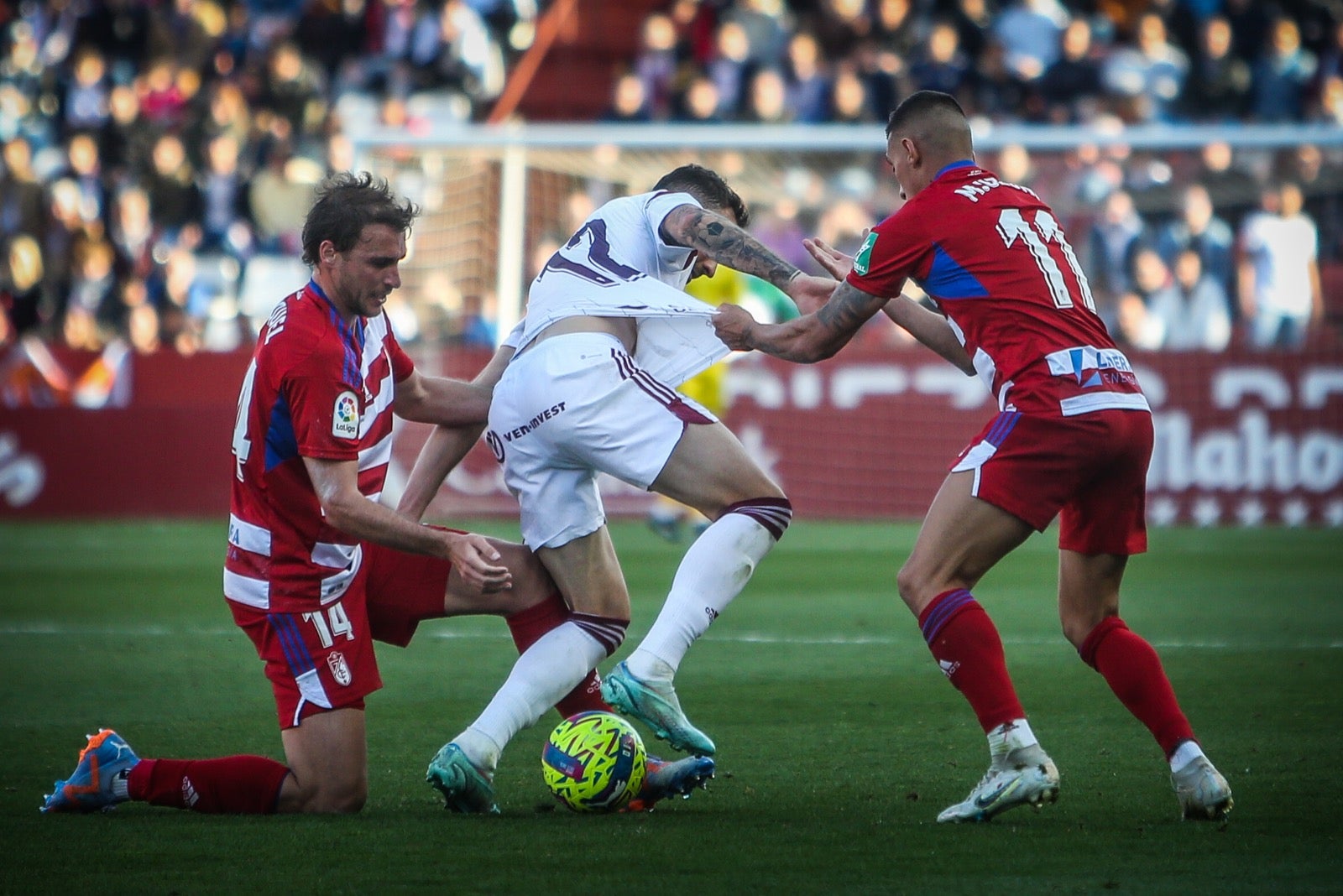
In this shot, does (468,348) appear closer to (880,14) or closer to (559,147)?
(559,147)

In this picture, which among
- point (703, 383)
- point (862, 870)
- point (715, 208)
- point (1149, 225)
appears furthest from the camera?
point (1149, 225)

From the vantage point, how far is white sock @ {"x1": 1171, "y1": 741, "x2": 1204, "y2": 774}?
184 inches

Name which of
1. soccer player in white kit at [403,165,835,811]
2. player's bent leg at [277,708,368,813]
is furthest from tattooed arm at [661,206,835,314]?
player's bent leg at [277,708,368,813]

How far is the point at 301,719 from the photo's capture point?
5.01 m

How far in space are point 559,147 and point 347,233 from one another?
11.2 metres

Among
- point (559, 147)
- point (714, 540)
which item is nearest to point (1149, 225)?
point (559, 147)

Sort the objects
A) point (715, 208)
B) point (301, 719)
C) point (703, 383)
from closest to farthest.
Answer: point (301, 719), point (715, 208), point (703, 383)

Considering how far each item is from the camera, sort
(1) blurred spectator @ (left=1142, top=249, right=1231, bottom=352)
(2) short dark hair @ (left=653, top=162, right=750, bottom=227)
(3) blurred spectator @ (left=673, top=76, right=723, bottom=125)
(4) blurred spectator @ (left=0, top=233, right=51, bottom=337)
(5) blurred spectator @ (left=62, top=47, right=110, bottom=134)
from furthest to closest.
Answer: (5) blurred spectator @ (left=62, top=47, right=110, bottom=134) → (4) blurred spectator @ (left=0, top=233, right=51, bottom=337) → (3) blurred spectator @ (left=673, top=76, right=723, bottom=125) → (1) blurred spectator @ (left=1142, top=249, right=1231, bottom=352) → (2) short dark hair @ (left=653, top=162, right=750, bottom=227)

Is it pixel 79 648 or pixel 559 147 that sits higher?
pixel 559 147

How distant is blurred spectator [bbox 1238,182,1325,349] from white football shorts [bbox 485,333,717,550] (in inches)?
432

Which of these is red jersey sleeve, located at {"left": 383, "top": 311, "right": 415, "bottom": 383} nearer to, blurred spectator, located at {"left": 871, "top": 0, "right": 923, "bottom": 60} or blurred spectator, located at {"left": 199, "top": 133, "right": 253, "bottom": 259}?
blurred spectator, located at {"left": 199, "top": 133, "right": 253, "bottom": 259}

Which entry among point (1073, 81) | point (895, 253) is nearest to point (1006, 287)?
point (895, 253)

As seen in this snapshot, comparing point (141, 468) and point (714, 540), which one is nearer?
point (714, 540)

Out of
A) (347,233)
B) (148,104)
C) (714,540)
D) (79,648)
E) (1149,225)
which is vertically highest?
(148,104)
